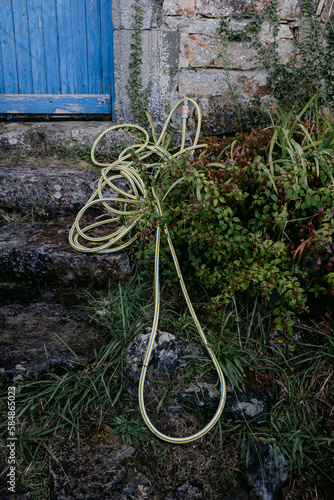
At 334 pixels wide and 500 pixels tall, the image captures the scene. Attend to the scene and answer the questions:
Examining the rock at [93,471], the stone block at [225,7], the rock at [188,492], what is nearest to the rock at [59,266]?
the rock at [93,471]

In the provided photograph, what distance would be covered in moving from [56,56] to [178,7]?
1301 mm

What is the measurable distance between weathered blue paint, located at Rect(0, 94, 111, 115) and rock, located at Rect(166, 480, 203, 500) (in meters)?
3.33

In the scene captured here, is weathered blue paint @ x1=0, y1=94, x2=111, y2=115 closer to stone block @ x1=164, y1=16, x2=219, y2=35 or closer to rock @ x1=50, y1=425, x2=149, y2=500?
stone block @ x1=164, y1=16, x2=219, y2=35

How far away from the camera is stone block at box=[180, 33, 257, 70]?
3.32 meters

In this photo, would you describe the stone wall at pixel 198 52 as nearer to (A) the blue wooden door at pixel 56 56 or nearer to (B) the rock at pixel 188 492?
(A) the blue wooden door at pixel 56 56

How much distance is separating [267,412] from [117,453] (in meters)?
0.75

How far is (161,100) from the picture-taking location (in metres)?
3.41

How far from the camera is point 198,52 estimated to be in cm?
335

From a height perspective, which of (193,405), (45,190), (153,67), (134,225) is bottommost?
(193,405)

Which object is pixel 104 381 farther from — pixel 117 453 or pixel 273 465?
pixel 273 465

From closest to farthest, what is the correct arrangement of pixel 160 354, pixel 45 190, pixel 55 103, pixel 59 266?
pixel 160 354 → pixel 59 266 → pixel 45 190 → pixel 55 103

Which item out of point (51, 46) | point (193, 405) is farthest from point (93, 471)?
point (51, 46)

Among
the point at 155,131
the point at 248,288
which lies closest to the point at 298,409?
the point at 248,288

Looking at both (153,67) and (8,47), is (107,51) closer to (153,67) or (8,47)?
(153,67)
